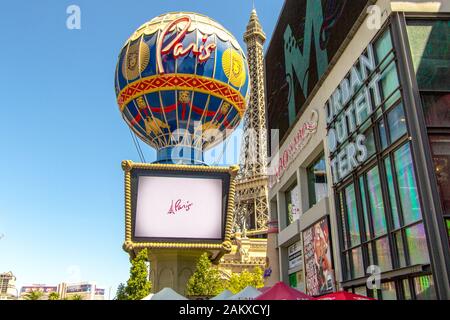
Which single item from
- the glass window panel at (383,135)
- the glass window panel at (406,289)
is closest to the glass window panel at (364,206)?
the glass window panel at (383,135)

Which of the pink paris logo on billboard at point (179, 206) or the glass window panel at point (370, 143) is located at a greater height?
the glass window panel at point (370, 143)

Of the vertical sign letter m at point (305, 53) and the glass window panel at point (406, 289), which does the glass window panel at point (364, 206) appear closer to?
the glass window panel at point (406, 289)

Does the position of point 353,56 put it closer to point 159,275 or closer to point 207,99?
point 207,99

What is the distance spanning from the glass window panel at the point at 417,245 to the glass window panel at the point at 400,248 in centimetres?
38

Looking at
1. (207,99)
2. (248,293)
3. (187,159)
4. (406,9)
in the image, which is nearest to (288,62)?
(207,99)

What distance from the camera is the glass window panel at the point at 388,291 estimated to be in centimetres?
1407

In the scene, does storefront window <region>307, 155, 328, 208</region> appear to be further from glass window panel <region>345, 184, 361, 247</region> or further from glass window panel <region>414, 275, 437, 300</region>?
glass window panel <region>414, 275, 437, 300</region>

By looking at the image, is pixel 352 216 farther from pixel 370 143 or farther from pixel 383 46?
pixel 383 46

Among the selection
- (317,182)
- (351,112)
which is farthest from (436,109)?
(317,182)

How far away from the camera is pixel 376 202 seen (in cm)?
1538

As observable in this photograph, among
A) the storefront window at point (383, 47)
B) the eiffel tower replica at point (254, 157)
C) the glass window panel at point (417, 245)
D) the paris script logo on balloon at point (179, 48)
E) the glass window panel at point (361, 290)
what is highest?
the eiffel tower replica at point (254, 157)

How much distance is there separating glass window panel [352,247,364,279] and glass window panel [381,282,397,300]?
1423 mm

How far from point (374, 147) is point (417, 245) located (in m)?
4.22

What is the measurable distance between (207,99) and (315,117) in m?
6.09
